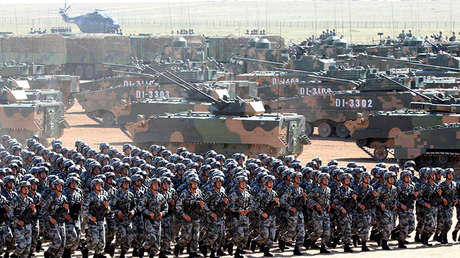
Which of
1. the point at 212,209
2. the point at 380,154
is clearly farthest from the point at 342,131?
the point at 212,209

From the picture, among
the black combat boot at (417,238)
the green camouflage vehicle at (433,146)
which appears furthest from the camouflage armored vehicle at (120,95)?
the black combat boot at (417,238)

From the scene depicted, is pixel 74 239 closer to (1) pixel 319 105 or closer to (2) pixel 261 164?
(2) pixel 261 164

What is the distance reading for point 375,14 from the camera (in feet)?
540

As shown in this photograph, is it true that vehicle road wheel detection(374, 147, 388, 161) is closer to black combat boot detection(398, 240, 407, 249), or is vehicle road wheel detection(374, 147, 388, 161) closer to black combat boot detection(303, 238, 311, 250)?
black combat boot detection(398, 240, 407, 249)

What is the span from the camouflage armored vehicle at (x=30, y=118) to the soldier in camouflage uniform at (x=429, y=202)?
16.5m

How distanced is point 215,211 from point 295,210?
1442 mm

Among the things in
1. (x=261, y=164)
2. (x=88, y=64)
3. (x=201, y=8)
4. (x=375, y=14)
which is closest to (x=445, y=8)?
(x=375, y=14)

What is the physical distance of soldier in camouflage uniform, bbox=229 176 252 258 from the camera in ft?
57.0

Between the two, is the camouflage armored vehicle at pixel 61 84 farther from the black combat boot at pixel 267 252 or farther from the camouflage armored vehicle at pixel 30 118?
the black combat boot at pixel 267 252

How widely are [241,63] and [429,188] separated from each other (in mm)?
39521

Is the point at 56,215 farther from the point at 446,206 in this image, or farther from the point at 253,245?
the point at 446,206

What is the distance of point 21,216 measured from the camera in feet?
53.6

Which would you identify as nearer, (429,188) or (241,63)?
(429,188)

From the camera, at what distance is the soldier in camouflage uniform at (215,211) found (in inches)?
680
